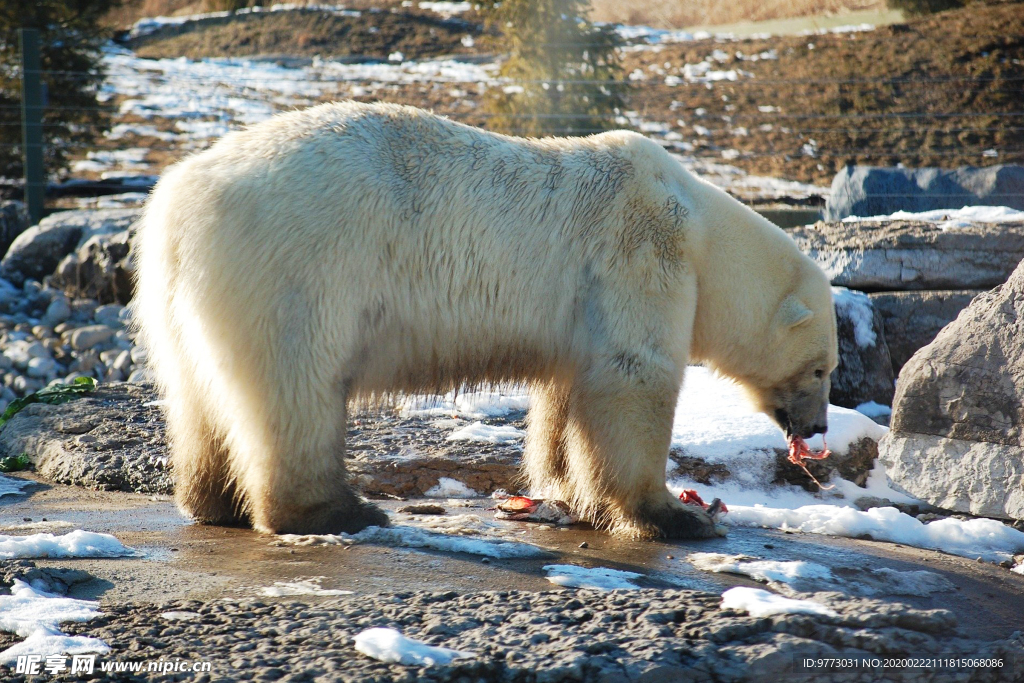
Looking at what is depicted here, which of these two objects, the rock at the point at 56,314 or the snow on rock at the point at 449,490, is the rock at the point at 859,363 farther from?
the rock at the point at 56,314

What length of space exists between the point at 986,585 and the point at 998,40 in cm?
1606

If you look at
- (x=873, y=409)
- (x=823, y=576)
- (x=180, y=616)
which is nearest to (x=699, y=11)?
(x=873, y=409)

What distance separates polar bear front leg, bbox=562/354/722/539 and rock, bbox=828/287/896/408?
2807mm

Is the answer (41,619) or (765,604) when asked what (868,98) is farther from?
(41,619)

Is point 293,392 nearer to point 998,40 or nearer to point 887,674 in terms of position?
point 887,674

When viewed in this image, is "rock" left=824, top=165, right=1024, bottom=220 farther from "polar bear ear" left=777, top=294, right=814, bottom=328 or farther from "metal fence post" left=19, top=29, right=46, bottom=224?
"metal fence post" left=19, top=29, right=46, bottom=224

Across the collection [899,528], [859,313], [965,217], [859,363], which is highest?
[965,217]

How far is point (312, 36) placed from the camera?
20781 millimetres

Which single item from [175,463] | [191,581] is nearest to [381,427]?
[175,463]

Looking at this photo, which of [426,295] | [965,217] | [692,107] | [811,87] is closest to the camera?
[426,295]

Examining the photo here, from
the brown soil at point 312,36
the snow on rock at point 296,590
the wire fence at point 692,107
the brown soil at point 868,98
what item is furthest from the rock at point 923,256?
the brown soil at point 312,36

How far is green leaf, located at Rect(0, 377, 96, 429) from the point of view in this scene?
17.9ft

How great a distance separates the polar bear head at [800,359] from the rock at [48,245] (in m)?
6.93

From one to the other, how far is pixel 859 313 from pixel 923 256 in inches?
33.0
